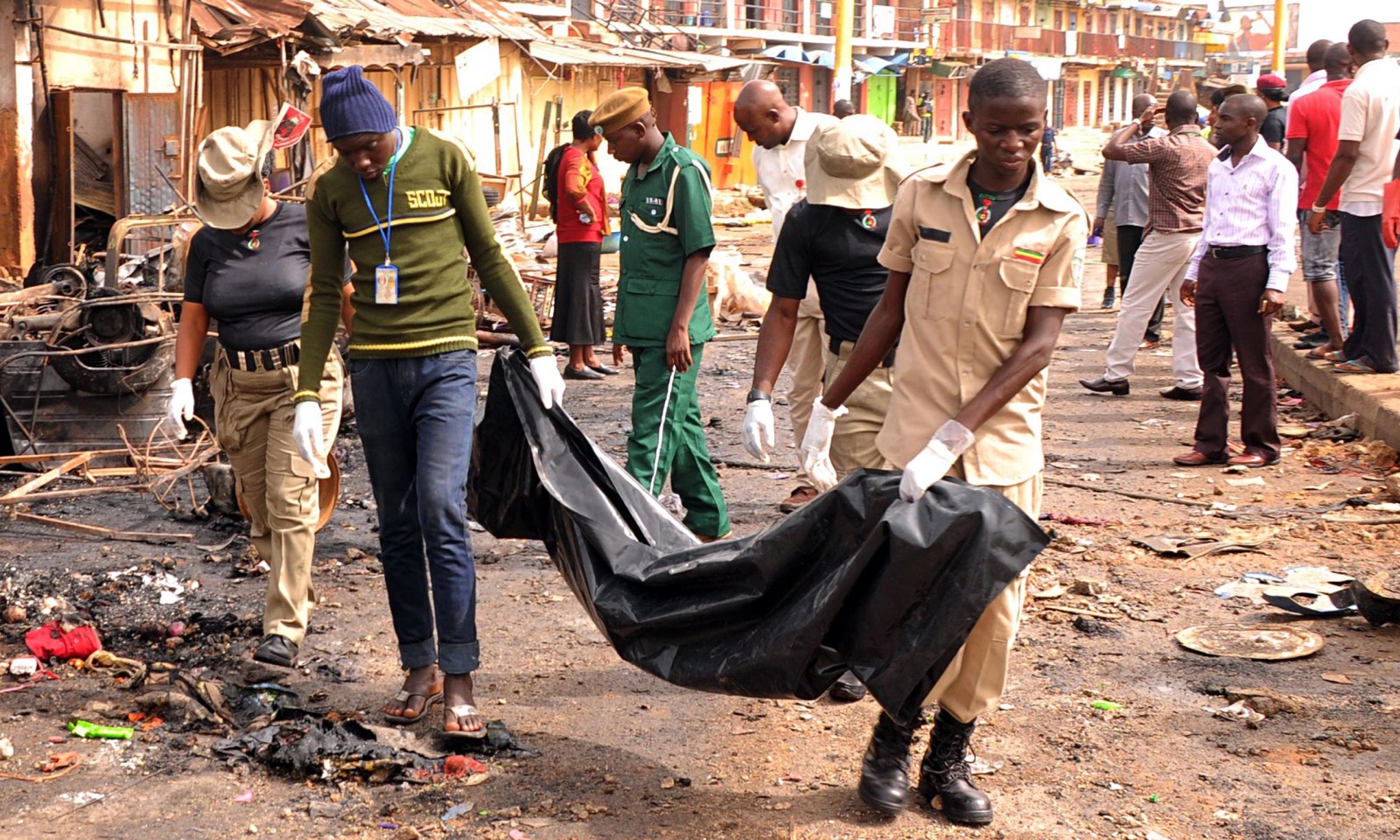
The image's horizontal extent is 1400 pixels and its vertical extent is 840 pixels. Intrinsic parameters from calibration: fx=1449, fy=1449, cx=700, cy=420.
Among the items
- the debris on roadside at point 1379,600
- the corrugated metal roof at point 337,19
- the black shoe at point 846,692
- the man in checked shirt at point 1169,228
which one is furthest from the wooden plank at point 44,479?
the corrugated metal roof at point 337,19

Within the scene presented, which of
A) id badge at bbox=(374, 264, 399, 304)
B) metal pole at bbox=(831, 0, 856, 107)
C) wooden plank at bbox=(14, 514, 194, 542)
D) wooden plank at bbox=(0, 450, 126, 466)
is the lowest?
wooden plank at bbox=(14, 514, 194, 542)

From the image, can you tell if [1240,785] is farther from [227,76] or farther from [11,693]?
[227,76]

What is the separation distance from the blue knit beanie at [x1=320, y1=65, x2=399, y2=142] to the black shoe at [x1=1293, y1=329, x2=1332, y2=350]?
826 cm

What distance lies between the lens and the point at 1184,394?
32.6ft

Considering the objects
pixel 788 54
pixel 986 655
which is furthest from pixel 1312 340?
pixel 788 54

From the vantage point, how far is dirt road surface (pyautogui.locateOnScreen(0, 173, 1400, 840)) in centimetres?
374

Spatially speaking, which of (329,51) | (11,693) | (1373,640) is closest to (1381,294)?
(1373,640)

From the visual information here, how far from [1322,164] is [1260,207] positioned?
2479 mm

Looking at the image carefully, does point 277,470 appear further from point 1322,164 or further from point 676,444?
point 1322,164

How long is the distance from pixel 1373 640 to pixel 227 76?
15509 millimetres

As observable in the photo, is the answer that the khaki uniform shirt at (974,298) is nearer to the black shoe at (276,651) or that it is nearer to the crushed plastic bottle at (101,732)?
the black shoe at (276,651)

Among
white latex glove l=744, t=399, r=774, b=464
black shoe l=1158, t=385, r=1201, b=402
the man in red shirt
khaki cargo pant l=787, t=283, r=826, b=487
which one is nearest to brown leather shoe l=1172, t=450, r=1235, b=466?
black shoe l=1158, t=385, r=1201, b=402

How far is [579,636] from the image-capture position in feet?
17.3

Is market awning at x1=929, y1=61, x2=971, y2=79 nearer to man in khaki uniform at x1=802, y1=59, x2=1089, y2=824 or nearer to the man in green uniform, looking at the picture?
the man in green uniform
